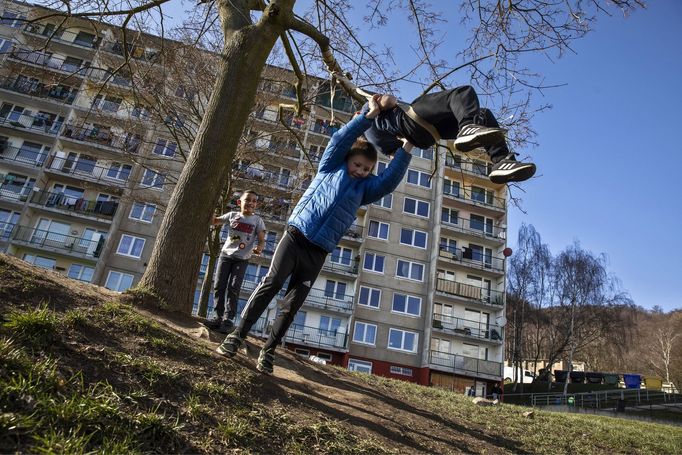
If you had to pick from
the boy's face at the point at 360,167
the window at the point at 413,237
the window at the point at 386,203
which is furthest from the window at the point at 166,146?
the window at the point at 413,237

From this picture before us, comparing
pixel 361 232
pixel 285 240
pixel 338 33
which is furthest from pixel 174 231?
pixel 361 232

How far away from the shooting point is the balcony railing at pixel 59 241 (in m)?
28.7

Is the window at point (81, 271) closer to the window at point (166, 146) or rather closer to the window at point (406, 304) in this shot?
the window at point (166, 146)

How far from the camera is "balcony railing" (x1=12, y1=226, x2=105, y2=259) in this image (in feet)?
94.2

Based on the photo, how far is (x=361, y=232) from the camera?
34.0m

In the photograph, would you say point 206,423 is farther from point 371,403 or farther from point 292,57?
point 292,57

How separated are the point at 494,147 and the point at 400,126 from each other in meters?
0.93

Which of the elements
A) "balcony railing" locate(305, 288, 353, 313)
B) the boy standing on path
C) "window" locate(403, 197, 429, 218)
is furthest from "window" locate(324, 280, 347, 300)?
the boy standing on path

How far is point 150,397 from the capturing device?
8.99 feet

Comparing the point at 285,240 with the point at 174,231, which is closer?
the point at 285,240

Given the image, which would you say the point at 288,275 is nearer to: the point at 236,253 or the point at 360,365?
the point at 236,253

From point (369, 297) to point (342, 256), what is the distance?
3.81 meters

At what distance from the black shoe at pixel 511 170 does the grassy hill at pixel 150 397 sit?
99.2 inches

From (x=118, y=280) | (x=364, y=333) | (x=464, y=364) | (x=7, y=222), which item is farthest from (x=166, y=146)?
(x=464, y=364)
